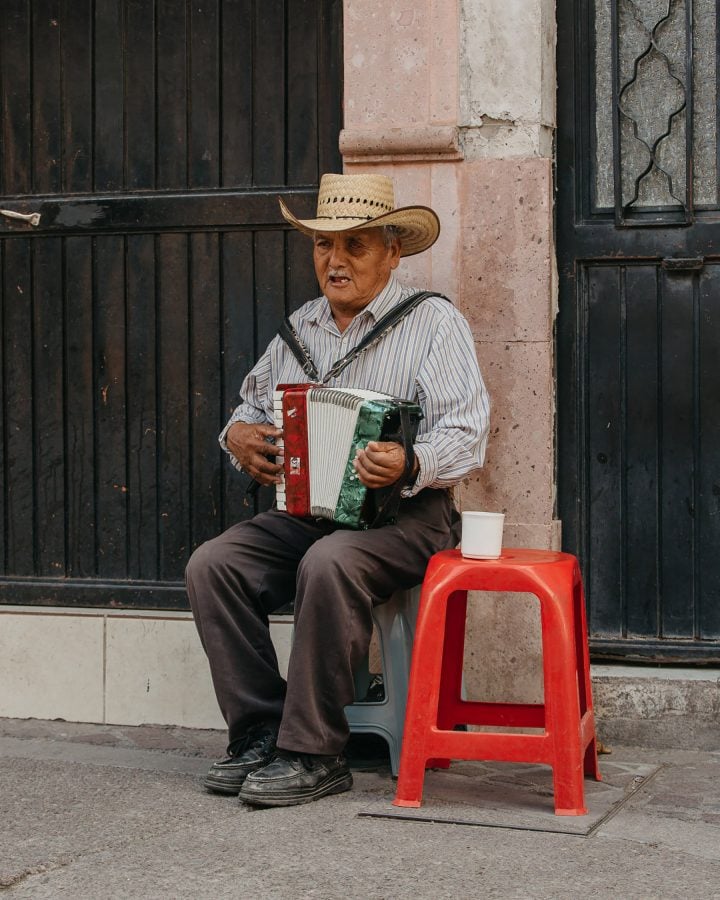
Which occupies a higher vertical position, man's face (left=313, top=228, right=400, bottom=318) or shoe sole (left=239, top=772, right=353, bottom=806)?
man's face (left=313, top=228, right=400, bottom=318)

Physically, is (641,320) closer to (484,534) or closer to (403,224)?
(403,224)

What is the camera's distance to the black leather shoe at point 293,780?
13.0ft

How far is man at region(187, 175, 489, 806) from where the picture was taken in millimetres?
4027

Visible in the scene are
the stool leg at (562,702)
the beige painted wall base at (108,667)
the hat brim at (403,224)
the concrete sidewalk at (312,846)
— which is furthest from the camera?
the beige painted wall base at (108,667)

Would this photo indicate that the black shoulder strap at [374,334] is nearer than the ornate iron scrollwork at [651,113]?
Yes

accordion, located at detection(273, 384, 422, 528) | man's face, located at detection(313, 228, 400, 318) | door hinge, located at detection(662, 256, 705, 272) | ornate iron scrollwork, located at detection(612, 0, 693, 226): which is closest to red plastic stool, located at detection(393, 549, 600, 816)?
accordion, located at detection(273, 384, 422, 528)

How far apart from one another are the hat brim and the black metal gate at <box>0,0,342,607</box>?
0.56 meters

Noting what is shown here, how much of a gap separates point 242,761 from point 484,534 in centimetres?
101

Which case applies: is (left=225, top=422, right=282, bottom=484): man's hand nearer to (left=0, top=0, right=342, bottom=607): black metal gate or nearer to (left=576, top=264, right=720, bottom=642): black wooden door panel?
(left=0, top=0, right=342, bottom=607): black metal gate

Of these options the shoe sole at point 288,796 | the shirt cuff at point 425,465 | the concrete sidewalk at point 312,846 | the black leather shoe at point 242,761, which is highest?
the shirt cuff at point 425,465

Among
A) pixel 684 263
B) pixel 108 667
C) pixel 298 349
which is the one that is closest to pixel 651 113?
pixel 684 263

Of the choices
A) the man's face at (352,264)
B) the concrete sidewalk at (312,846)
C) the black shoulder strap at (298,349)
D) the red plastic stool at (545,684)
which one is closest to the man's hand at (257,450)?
the black shoulder strap at (298,349)

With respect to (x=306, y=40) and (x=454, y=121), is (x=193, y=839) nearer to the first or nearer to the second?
(x=454, y=121)

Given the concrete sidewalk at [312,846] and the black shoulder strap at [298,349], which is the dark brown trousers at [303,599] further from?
the black shoulder strap at [298,349]
